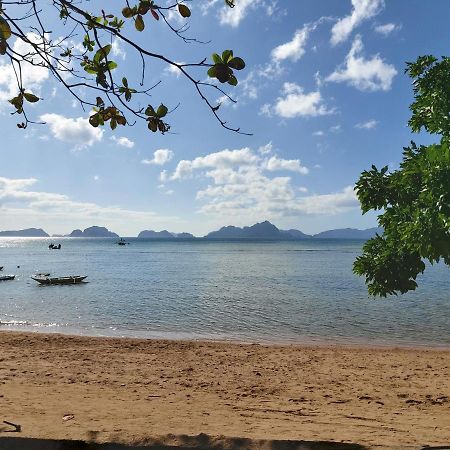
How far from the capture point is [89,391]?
39.8 ft

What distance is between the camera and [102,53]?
12.5 ft

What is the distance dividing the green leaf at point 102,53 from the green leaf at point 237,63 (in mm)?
1263

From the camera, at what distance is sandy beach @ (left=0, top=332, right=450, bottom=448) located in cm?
720

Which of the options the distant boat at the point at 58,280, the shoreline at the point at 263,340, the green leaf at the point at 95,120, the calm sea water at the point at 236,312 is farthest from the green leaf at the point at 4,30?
the distant boat at the point at 58,280

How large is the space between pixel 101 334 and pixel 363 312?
66.2 ft

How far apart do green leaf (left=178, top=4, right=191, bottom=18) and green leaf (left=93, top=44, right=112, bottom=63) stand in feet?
2.78

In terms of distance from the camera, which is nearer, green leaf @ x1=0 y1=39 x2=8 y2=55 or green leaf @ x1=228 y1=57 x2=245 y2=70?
green leaf @ x1=228 y1=57 x2=245 y2=70

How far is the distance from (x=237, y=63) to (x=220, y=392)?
1151cm

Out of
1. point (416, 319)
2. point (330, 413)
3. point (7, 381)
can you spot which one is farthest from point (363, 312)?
point (7, 381)

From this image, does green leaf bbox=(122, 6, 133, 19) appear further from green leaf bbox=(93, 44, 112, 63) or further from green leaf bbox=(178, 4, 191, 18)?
green leaf bbox=(178, 4, 191, 18)

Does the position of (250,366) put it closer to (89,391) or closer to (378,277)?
(89,391)

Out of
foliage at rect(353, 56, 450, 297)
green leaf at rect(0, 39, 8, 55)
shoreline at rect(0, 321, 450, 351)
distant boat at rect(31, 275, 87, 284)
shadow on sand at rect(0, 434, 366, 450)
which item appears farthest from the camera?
distant boat at rect(31, 275, 87, 284)

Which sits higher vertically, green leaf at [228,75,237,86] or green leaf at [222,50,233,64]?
green leaf at [222,50,233,64]

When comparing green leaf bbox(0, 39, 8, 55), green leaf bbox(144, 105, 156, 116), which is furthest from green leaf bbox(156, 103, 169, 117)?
green leaf bbox(0, 39, 8, 55)
